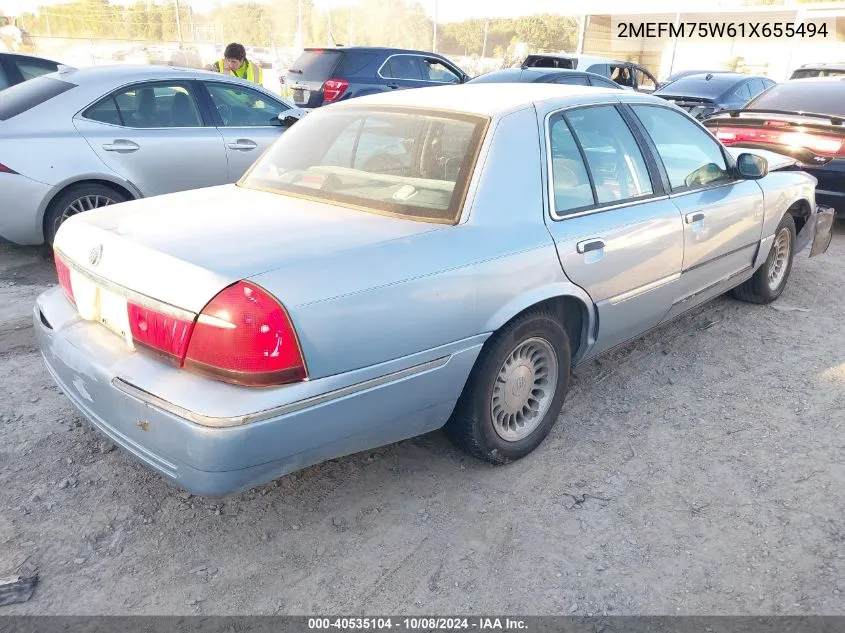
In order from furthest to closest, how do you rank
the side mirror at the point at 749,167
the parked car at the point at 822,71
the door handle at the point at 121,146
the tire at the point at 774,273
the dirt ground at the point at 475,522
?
the parked car at the point at 822,71 < the door handle at the point at 121,146 < the tire at the point at 774,273 < the side mirror at the point at 749,167 < the dirt ground at the point at 475,522

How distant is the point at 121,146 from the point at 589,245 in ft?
13.3

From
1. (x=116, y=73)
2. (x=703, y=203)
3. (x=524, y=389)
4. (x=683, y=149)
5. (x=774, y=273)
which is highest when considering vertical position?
(x=116, y=73)

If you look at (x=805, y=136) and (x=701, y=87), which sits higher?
(x=701, y=87)

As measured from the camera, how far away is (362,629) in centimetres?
228

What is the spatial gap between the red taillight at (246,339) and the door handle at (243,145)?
4317 millimetres

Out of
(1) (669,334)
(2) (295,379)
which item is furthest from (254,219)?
(1) (669,334)

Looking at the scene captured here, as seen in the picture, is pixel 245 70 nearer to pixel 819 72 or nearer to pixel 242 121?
pixel 242 121

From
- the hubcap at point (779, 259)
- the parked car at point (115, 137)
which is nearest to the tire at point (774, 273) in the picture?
the hubcap at point (779, 259)

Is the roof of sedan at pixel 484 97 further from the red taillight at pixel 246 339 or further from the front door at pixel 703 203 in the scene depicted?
the red taillight at pixel 246 339

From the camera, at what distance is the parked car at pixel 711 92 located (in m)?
11.9

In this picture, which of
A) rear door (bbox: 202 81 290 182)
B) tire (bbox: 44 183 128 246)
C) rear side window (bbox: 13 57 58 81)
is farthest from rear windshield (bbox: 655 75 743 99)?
tire (bbox: 44 183 128 246)

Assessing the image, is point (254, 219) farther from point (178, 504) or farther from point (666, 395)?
point (666, 395)

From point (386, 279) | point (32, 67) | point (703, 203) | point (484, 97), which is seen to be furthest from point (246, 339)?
point (32, 67)

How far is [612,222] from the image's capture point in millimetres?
3256
